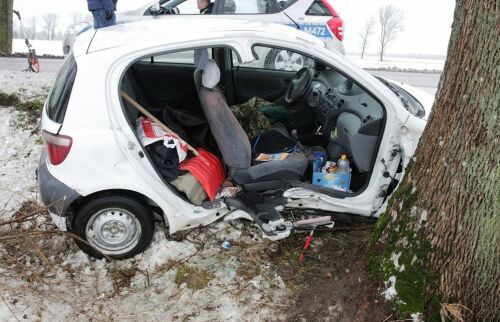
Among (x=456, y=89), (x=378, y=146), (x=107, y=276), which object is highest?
(x=456, y=89)

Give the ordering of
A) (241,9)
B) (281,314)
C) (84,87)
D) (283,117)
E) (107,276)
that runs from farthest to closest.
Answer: (241,9)
(283,117)
(107,276)
(84,87)
(281,314)

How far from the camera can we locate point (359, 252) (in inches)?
121

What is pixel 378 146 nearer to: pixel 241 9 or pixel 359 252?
pixel 359 252

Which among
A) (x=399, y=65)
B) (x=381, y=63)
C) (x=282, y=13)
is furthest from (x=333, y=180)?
(x=381, y=63)

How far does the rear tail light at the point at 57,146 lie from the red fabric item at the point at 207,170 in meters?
0.82

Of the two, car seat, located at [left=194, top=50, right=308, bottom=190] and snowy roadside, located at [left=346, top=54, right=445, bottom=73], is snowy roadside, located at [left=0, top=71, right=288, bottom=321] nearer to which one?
car seat, located at [left=194, top=50, right=308, bottom=190]

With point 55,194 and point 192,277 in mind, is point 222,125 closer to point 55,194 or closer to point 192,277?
point 192,277

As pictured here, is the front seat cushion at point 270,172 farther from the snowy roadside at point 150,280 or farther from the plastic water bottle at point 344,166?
the snowy roadside at point 150,280

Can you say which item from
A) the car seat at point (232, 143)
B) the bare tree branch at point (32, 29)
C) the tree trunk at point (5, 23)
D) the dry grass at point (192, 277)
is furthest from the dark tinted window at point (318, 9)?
the bare tree branch at point (32, 29)

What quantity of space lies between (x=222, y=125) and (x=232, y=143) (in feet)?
0.52

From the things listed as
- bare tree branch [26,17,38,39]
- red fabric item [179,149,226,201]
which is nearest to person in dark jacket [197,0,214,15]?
red fabric item [179,149,226,201]

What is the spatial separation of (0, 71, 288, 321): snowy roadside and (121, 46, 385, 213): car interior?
44cm

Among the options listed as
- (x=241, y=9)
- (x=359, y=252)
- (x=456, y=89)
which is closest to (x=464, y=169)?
(x=456, y=89)

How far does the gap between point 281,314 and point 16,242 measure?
6.91 feet
